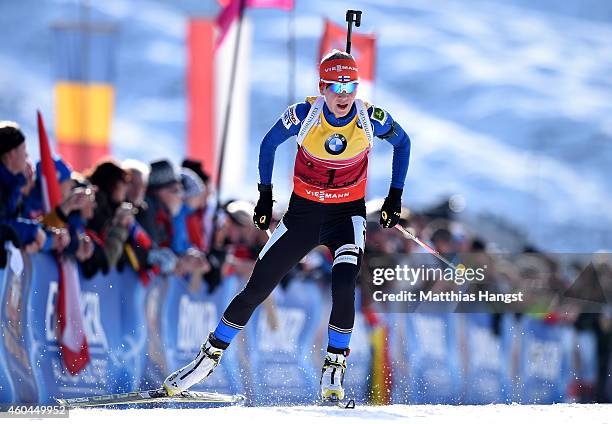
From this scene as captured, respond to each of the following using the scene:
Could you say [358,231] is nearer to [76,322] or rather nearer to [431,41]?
[76,322]

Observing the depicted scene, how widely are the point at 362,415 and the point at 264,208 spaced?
1447 mm

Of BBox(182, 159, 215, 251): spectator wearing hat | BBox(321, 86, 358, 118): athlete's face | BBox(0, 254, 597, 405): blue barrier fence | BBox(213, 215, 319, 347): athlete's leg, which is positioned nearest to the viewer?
BBox(321, 86, 358, 118): athlete's face

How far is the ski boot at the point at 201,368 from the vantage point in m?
8.45

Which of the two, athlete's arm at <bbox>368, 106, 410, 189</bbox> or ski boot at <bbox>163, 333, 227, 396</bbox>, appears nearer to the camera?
athlete's arm at <bbox>368, 106, 410, 189</bbox>

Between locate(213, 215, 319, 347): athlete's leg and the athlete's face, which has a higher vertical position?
the athlete's face

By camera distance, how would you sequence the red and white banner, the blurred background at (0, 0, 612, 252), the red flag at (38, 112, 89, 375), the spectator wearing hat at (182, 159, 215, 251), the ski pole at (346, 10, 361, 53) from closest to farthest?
the ski pole at (346, 10, 361, 53), the red flag at (38, 112, 89, 375), the spectator wearing hat at (182, 159, 215, 251), the red and white banner, the blurred background at (0, 0, 612, 252)

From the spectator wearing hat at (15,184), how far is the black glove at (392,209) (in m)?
2.32

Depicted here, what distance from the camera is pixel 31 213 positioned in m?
9.22

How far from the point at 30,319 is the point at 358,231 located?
7.96 feet

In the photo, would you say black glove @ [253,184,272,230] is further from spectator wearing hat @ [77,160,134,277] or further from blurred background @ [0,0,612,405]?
spectator wearing hat @ [77,160,134,277]

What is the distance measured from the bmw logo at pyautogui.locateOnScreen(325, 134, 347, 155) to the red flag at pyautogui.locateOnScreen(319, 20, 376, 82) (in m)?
5.78

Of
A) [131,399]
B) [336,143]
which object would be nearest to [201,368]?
[131,399]

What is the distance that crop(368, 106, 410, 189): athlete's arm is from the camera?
324 inches

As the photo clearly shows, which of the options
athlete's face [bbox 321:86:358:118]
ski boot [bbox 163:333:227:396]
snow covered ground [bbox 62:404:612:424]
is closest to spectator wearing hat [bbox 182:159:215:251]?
snow covered ground [bbox 62:404:612:424]
